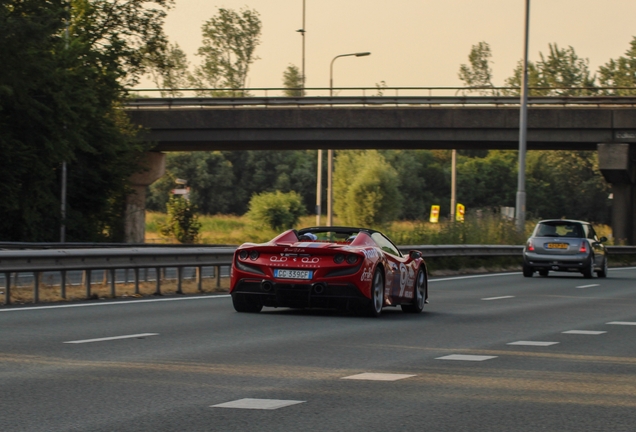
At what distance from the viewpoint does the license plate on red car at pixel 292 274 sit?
14406 mm

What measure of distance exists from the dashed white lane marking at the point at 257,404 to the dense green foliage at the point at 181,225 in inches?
1864

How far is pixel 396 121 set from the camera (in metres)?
49.0

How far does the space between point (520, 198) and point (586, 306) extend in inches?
859

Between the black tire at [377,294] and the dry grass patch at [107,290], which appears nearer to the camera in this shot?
the black tire at [377,294]

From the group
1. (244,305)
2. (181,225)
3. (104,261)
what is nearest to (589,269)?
(104,261)

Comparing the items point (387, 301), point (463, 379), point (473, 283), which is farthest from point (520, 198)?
point (463, 379)

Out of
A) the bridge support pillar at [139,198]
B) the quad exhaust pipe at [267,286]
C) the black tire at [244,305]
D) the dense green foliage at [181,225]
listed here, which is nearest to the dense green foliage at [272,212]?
the dense green foliage at [181,225]

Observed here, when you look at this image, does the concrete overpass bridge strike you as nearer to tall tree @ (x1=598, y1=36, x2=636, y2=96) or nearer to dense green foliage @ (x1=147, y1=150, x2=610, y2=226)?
dense green foliage @ (x1=147, y1=150, x2=610, y2=226)

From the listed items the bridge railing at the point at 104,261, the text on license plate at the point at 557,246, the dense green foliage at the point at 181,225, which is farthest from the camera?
the dense green foliage at the point at 181,225

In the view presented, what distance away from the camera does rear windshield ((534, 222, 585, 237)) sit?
29859 mm

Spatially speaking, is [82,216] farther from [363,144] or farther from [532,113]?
[532,113]

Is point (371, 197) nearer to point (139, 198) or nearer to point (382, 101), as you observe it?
point (139, 198)

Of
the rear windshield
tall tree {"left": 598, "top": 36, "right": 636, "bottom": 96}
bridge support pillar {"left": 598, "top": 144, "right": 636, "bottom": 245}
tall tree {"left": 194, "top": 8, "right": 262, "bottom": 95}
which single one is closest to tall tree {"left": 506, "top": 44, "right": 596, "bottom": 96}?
tall tree {"left": 598, "top": 36, "right": 636, "bottom": 96}

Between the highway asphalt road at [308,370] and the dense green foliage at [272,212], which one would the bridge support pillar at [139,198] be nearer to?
the dense green foliage at [272,212]
